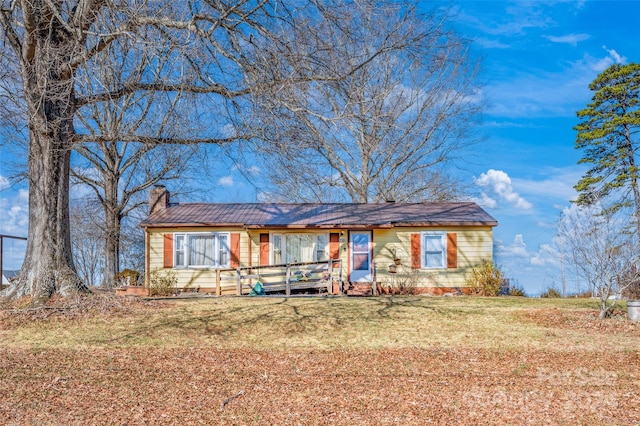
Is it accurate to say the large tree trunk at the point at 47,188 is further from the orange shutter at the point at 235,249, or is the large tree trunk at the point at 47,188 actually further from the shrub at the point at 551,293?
the shrub at the point at 551,293

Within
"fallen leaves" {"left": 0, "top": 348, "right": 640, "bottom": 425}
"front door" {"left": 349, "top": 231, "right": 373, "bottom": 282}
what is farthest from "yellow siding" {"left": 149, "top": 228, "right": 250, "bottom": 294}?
"fallen leaves" {"left": 0, "top": 348, "right": 640, "bottom": 425}

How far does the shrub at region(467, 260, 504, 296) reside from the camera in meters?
18.2

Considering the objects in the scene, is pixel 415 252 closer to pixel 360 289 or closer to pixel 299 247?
pixel 360 289

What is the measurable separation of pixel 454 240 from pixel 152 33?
41.5 feet

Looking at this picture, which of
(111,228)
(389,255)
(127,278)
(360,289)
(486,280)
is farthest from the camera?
(111,228)

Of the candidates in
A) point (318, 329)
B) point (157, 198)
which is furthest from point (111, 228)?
point (318, 329)

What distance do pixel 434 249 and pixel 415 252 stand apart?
70 cm

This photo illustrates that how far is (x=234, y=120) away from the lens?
12008mm

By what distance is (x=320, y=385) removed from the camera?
723cm

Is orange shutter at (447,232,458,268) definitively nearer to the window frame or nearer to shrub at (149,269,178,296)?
the window frame

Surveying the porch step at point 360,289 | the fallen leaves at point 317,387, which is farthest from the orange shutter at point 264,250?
the fallen leaves at point 317,387


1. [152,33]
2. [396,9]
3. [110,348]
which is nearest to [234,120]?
[152,33]

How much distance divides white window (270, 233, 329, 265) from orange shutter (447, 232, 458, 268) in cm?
435

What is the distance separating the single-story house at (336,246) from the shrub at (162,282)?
0.55 feet
